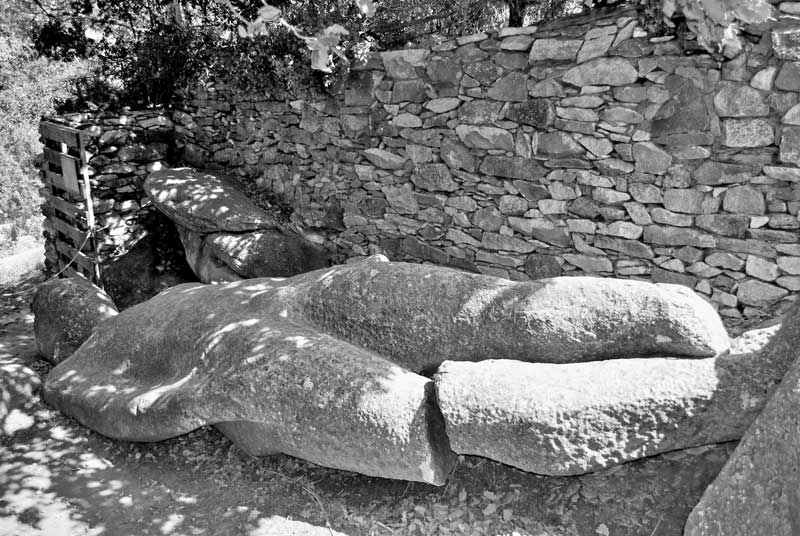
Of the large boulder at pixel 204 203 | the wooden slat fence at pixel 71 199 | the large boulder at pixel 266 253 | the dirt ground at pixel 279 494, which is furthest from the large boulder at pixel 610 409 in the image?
the wooden slat fence at pixel 71 199

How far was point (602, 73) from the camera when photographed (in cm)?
455

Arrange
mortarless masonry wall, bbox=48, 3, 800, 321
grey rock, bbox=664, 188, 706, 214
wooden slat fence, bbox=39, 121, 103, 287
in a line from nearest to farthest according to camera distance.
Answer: mortarless masonry wall, bbox=48, 3, 800, 321, grey rock, bbox=664, 188, 706, 214, wooden slat fence, bbox=39, 121, 103, 287

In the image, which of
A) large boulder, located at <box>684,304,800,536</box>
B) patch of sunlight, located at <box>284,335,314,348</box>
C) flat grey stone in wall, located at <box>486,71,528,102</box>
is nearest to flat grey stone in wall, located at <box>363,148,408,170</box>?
flat grey stone in wall, located at <box>486,71,528,102</box>

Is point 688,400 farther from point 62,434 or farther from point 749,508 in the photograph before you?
point 62,434

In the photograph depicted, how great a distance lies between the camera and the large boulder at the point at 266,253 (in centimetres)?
645

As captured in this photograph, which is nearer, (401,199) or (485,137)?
(485,137)

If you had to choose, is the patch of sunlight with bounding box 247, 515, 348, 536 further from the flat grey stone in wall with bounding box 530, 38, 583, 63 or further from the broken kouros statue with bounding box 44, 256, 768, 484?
the flat grey stone in wall with bounding box 530, 38, 583, 63

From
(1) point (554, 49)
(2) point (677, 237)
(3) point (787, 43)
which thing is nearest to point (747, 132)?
(3) point (787, 43)

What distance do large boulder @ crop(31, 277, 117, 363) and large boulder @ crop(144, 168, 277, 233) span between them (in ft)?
5.11

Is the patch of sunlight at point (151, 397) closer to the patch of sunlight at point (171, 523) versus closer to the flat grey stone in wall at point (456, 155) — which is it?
the patch of sunlight at point (171, 523)

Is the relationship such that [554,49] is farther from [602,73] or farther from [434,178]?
[434,178]

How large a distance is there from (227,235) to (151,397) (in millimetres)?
3179

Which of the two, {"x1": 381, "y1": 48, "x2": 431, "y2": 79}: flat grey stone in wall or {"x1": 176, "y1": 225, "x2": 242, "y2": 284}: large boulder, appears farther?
{"x1": 176, "y1": 225, "x2": 242, "y2": 284}: large boulder

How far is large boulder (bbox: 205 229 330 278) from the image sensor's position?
6.45m
